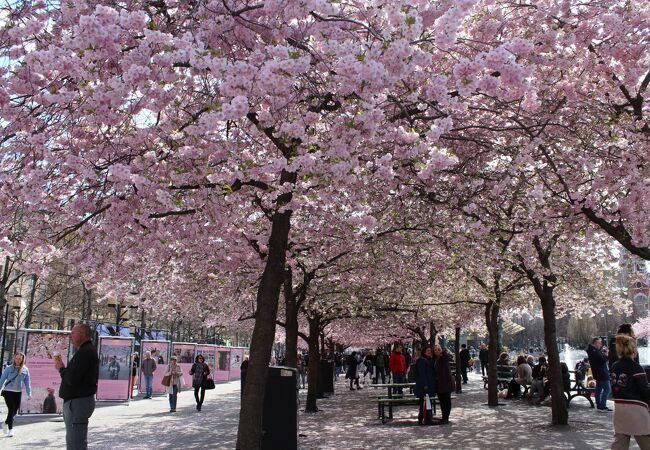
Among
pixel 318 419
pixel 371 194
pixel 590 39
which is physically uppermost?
pixel 590 39

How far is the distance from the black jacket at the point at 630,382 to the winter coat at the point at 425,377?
7.24 metres

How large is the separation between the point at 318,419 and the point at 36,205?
37.1 feet

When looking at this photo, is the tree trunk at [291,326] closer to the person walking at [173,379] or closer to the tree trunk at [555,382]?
the person walking at [173,379]

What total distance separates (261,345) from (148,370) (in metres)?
18.3

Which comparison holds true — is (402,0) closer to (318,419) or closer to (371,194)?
(371,194)

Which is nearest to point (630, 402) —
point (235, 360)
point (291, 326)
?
point (291, 326)

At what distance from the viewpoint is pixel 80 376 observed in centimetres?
779

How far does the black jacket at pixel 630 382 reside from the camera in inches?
304

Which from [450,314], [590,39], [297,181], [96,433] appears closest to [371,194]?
[297,181]

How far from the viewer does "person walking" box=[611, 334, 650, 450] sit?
7.66 m

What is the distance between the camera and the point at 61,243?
11.9 m

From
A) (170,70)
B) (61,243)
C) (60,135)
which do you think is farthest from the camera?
(61,243)

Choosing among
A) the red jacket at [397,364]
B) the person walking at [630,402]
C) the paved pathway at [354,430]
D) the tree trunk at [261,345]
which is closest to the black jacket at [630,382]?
the person walking at [630,402]

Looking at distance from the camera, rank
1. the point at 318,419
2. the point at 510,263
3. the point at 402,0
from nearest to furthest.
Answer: the point at 402,0
the point at 510,263
the point at 318,419
